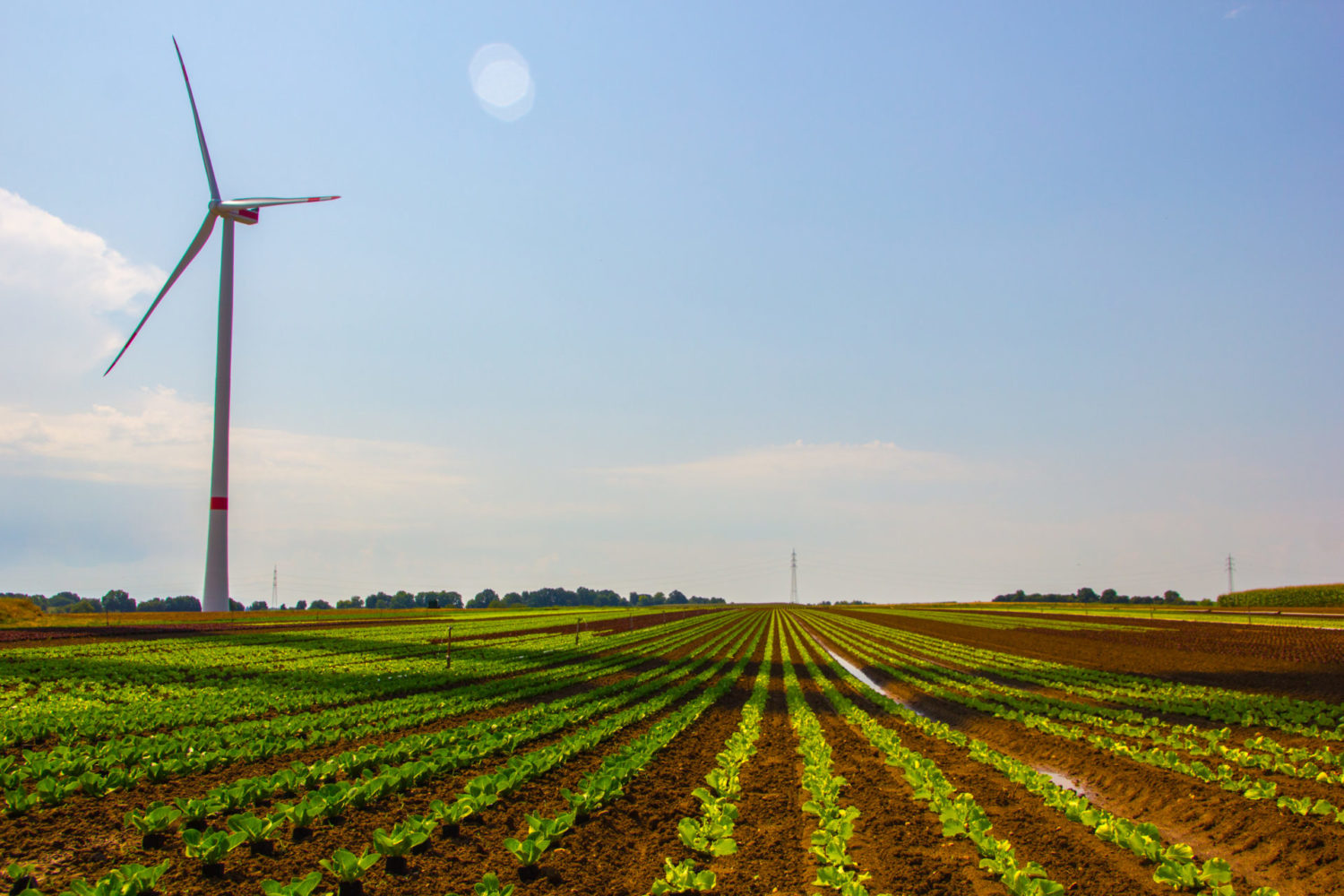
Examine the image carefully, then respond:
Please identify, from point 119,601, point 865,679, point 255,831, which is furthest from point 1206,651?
point 119,601

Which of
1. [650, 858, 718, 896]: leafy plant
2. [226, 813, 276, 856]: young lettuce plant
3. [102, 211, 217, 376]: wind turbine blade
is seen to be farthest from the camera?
[102, 211, 217, 376]: wind turbine blade

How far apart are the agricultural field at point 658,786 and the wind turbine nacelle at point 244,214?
5055 centimetres

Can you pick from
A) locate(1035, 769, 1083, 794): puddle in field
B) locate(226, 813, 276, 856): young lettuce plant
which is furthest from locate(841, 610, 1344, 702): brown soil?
locate(226, 813, 276, 856): young lettuce plant

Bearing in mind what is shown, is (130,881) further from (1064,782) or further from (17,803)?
(1064,782)

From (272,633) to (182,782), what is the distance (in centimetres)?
5044

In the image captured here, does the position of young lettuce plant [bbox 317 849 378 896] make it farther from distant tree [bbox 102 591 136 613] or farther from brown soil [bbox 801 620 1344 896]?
distant tree [bbox 102 591 136 613]

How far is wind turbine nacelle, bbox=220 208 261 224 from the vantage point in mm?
65438

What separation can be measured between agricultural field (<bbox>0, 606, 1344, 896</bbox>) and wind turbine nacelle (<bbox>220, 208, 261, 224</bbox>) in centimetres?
5055

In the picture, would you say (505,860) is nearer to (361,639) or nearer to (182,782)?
(182,782)

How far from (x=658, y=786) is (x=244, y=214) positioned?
72.5m

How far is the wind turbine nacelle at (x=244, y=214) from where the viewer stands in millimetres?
65438

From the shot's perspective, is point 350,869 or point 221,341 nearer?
point 350,869

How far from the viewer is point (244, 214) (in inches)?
2606

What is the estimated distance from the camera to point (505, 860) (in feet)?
28.7
